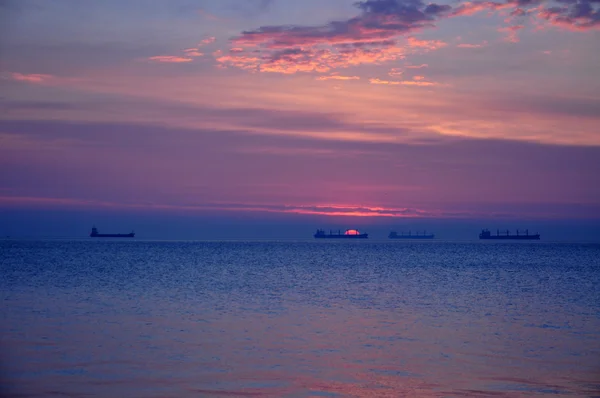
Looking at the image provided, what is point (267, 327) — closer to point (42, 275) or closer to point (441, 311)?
point (441, 311)

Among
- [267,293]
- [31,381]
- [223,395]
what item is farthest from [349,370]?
[267,293]

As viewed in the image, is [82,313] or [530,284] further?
[530,284]

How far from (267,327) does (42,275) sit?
111 ft

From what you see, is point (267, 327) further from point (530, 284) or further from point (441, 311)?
point (530, 284)

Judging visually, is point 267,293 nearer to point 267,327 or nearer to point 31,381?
point 267,327

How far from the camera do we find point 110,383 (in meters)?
16.9

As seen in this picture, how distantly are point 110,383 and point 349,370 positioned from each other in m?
6.57

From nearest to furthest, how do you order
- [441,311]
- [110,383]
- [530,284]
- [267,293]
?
1. [110,383]
2. [441,311]
3. [267,293]
4. [530,284]

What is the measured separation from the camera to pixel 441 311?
32.2 m

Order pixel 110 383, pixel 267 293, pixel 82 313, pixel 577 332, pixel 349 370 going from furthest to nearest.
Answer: pixel 267 293
pixel 82 313
pixel 577 332
pixel 349 370
pixel 110 383

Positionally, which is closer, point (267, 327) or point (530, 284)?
point (267, 327)

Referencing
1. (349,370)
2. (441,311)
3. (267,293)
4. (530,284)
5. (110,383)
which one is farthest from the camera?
(530,284)

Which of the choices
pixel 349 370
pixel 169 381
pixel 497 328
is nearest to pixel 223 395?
pixel 169 381

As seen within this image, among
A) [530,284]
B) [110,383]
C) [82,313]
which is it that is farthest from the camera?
[530,284]
